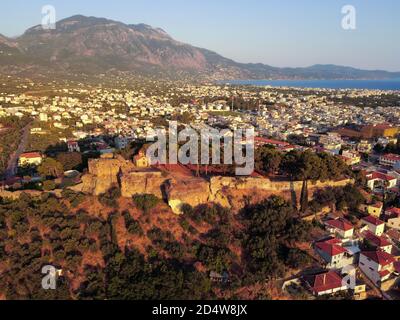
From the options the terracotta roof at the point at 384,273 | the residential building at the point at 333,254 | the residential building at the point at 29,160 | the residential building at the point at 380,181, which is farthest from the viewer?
the residential building at the point at 29,160

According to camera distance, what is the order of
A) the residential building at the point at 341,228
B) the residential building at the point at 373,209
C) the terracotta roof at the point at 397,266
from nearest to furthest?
1. the terracotta roof at the point at 397,266
2. the residential building at the point at 341,228
3. the residential building at the point at 373,209

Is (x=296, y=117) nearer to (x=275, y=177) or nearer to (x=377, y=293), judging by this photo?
(x=275, y=177)

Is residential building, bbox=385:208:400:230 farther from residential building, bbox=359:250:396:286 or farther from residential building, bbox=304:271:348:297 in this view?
residential building, bbox=304:271:348:297

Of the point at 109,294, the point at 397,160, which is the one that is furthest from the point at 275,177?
the point at 397,160

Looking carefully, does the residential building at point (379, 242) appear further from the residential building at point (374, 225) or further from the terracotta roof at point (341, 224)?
the terracotta roof at point (341, 224)

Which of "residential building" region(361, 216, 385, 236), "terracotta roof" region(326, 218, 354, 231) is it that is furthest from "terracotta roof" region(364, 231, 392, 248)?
"terracotta roof" region(326, 218, 354, 231)

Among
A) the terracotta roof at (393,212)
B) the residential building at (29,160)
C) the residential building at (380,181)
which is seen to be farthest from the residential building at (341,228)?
the residential building at (29,160)

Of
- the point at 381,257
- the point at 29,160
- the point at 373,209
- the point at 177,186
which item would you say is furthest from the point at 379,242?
the point at 29,160
